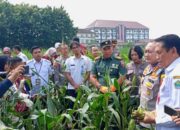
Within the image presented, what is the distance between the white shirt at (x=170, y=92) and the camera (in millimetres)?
2434

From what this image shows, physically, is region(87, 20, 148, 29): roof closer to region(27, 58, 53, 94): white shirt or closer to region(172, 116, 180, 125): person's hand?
region(27, 58, 53, 94): white shirt

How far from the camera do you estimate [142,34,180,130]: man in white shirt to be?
245 cm

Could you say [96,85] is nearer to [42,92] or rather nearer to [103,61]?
[103,61]

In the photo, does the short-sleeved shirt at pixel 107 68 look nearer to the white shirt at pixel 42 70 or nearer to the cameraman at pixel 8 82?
the white shirt at pixel 42 70

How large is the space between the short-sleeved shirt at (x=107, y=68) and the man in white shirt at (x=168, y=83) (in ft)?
6.94

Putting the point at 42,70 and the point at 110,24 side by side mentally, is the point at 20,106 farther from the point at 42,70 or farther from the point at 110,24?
the point at 110,24

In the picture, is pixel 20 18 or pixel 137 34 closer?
pixel 20 18

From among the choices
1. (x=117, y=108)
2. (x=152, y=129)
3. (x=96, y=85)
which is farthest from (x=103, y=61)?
(x=152, y=129)

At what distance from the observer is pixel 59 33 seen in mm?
39438

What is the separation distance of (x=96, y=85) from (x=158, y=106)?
2.31 m

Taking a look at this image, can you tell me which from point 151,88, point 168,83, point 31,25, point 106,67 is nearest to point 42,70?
point 106,67

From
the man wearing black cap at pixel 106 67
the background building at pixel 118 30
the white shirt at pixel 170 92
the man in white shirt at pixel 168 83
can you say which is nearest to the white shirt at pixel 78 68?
the man wearing black cap at pixel 106 67

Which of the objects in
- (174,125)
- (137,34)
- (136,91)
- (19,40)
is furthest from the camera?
(137,34)

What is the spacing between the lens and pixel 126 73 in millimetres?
4859
